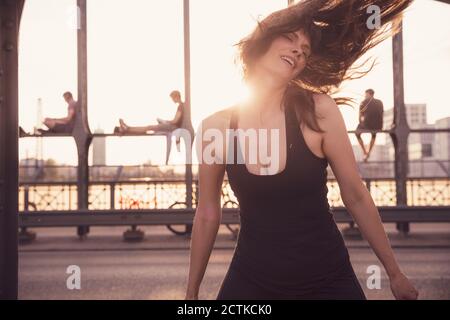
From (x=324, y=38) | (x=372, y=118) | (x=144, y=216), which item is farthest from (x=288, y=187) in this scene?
(x=372, y=118)

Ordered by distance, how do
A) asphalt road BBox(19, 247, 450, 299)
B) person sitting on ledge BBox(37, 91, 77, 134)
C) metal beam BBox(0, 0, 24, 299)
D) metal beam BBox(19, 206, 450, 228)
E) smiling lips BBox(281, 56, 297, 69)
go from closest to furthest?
1. smiling lips BBox(281, 56, 297, 69)
2. metal beam BBox(0, 0, 24, 299)
3. asphalt road BBox(19, 247, 450, 299)
4. metal beam BBox(19, 206, 450, 228)
5. person sitting on ledge BBox(37, 91, 77, 134)

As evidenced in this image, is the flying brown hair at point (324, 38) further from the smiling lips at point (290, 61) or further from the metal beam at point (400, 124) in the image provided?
the metal beam at point (400, 124)

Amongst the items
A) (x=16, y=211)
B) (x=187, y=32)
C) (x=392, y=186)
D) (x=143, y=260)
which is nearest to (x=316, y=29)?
(x=16, y=211)

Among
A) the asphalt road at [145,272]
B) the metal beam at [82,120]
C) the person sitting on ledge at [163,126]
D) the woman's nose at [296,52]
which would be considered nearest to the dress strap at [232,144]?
the woman's nose at [296,52]

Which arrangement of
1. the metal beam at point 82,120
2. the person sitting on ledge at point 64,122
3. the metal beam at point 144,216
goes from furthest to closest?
the person sitting on ledge at point 64,122, the metal beam at point 82,120, the metal beam at point 144,216

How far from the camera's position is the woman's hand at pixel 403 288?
4.65 ft

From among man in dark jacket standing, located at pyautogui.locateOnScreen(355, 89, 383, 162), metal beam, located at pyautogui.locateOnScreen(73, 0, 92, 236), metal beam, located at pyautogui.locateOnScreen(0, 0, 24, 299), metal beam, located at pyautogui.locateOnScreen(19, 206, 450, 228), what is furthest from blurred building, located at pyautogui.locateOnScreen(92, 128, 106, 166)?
metal beam, located at pyautogui.locateOnScreen(0, 0, 24, 299)

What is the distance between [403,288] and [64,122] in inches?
293

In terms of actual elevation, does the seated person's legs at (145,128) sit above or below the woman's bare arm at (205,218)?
above

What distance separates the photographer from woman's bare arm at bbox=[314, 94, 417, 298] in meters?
1.43

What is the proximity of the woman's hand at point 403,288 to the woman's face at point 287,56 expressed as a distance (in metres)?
0.71

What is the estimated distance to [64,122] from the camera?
803 centimetres

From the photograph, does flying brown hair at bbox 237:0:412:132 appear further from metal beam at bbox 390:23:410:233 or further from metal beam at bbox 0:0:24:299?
metal beam at bbox 390:23:410:233

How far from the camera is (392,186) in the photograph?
33.7ft
